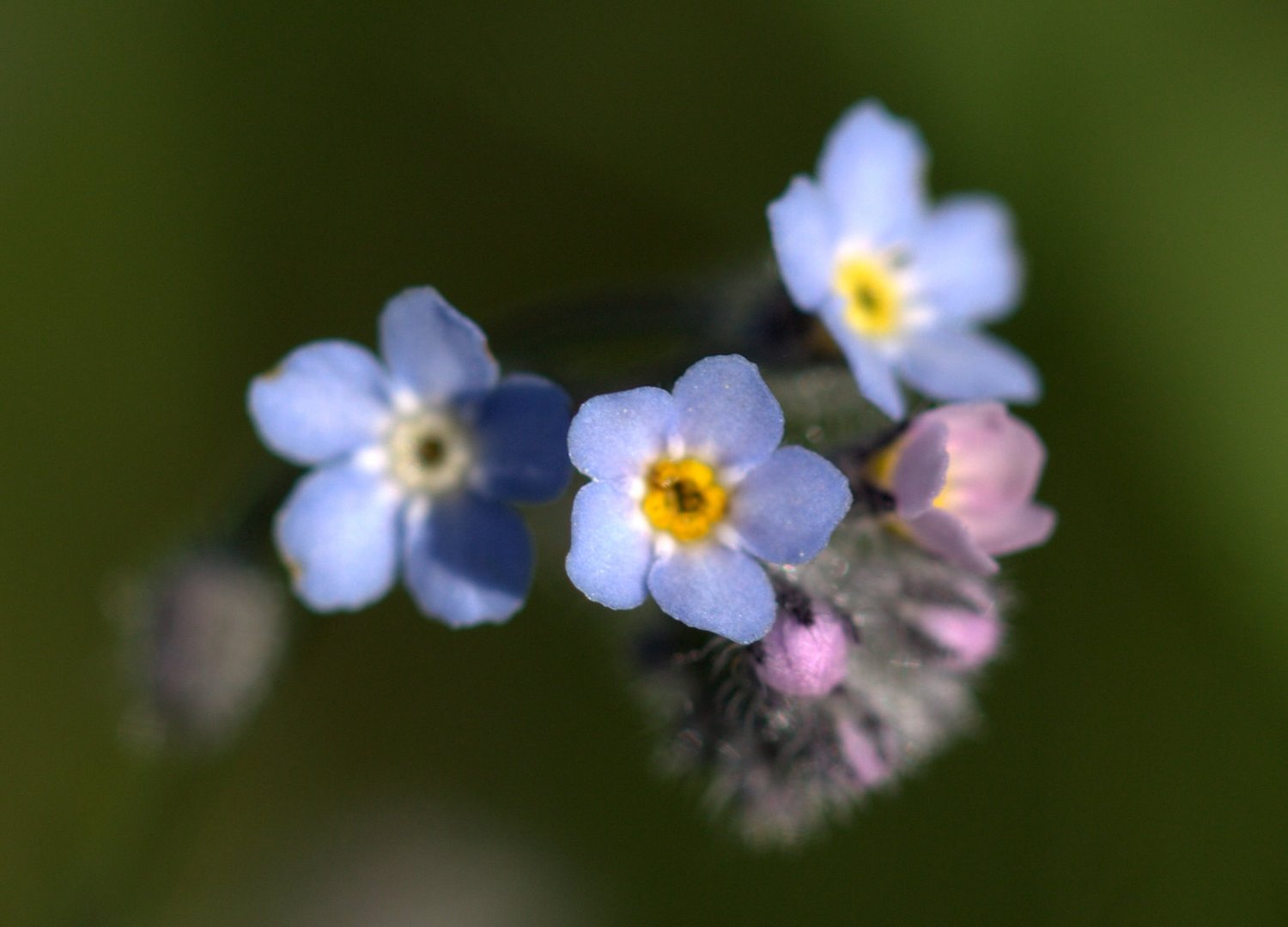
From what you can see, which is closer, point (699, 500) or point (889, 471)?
point (699, 500)

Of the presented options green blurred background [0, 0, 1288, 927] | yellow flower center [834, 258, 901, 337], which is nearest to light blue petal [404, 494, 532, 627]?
yellow flower center [834, 258, 901, 337]

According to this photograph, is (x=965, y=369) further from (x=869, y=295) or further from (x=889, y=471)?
(x=889, y=471)

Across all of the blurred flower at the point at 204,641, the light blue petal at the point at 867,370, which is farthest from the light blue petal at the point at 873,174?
the blurred flower at the point at 204,641

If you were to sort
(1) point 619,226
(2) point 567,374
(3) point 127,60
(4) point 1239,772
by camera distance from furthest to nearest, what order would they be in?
(1) point 619,226
(3) point 127,60
(4) point 1239,772
(2) point 567,374

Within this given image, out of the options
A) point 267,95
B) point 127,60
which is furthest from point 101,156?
point 267,95

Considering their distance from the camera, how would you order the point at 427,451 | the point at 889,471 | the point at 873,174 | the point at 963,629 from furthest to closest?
1. the point at 873,174
2. the point at 963,629
3. the point at 427,451
4. the point at 889,471

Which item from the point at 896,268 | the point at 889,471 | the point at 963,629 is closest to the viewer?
the point at 889,471

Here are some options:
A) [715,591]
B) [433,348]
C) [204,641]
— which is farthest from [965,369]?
[204,641]

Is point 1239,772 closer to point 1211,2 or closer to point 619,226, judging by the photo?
point 1211,2
